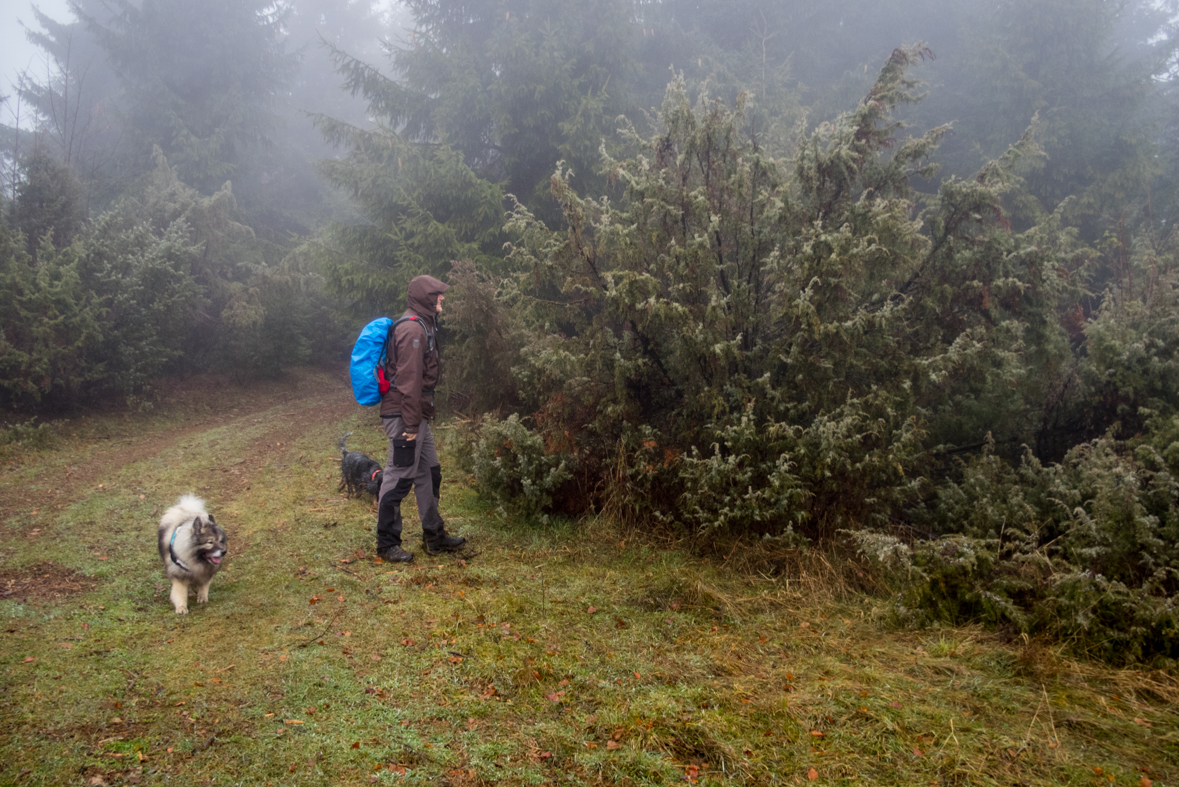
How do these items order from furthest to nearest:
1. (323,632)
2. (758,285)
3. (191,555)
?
(758,285)
(191,555)
(323,632)

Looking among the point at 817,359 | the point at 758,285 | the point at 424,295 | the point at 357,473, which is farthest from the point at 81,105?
the point at 817,359

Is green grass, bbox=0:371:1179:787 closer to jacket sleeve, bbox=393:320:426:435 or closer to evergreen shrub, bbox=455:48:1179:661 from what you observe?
evergreen shrub, bbox=455:48:1179:661

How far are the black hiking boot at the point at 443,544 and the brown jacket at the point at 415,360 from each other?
1093mm

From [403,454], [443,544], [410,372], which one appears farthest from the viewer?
[443,544]

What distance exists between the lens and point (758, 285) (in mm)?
6711

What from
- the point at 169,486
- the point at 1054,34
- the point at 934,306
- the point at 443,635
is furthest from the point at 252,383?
the point at 1054,34

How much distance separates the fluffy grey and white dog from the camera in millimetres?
4441

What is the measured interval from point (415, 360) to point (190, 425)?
1021 cm

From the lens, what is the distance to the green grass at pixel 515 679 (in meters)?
2.80

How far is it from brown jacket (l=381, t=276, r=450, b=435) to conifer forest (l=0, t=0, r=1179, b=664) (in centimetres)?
137

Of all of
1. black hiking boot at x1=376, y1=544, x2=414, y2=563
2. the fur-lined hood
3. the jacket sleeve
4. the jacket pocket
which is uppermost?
the fur-lined hood

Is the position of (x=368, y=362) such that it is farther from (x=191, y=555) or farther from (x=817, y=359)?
(x=817, y=359)

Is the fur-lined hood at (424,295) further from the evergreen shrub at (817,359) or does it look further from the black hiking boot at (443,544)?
the black hiking boot at (443,544)

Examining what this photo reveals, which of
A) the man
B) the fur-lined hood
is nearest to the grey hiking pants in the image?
the man
